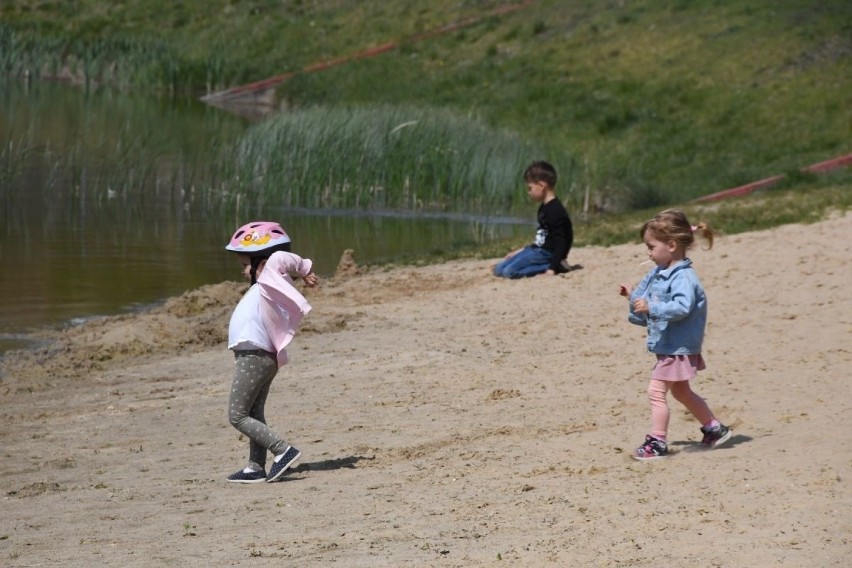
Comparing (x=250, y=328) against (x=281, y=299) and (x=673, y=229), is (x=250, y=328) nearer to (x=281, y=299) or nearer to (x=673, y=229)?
(x=281, y=299)

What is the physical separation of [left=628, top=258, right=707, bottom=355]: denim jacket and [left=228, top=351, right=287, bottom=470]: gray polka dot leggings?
1.92 meters

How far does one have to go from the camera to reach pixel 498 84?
32.4 m

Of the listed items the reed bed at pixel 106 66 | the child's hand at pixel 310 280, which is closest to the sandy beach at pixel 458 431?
the child's hand at pixel 310 280

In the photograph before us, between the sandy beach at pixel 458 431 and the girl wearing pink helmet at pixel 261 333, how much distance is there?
0.19 metres

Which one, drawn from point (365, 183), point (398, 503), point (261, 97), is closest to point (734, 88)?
point (365, 183)

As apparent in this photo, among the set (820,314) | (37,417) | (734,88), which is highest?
(734,88)

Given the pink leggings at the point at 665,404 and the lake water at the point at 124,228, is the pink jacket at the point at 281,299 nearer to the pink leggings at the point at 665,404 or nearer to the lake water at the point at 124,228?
the pink leggings at the point at 665,404

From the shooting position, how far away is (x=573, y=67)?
106 feet

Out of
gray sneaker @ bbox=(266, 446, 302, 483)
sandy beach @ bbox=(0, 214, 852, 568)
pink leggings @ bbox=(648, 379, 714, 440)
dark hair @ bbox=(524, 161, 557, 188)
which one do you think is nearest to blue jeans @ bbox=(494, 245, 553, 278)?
sandy beach @ bbox=(0, 214, 852, 568)

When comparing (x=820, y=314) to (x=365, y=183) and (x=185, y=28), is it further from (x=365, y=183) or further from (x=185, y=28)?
(x=185, y=28)

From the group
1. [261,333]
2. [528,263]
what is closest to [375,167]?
[528,263]

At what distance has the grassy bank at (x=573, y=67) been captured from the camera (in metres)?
24.9

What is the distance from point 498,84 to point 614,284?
63.8 ft

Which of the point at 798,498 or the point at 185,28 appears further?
the point at 185,28
